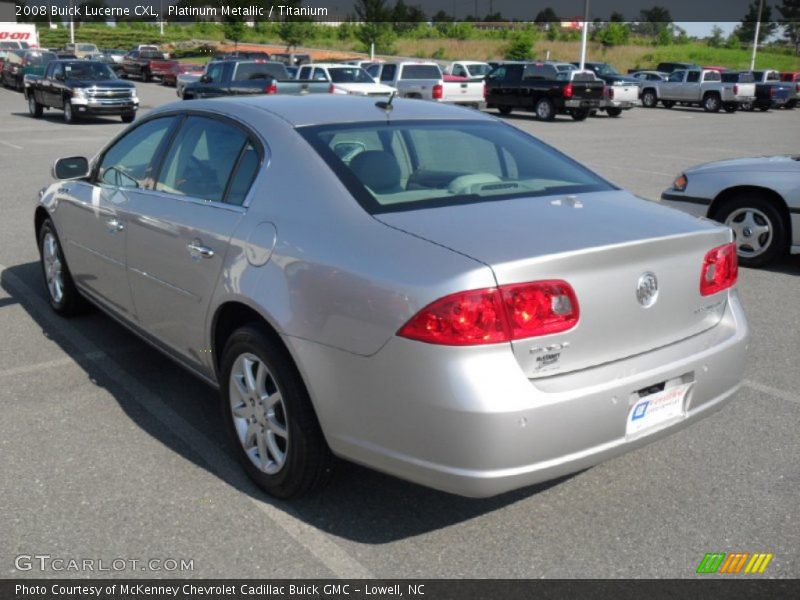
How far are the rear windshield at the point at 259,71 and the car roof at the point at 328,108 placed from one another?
62.3 ft

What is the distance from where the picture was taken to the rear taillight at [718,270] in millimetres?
3510

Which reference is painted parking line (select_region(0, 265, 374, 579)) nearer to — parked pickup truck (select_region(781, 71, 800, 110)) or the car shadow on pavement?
the car shadow on pavement

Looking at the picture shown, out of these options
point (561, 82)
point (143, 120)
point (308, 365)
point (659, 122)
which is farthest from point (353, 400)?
point (659, 122)

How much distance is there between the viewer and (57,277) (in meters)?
6.04

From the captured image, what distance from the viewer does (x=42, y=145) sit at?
18.1 meters

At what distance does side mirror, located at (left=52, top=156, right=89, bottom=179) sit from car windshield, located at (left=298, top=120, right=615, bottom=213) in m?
2.28

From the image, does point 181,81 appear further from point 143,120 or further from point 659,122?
point 143,120

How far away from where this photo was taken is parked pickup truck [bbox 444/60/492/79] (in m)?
33.9

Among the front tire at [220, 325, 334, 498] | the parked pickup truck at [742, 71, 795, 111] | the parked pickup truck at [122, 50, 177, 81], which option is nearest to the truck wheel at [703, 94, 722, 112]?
the parked pickup truck at [742, 71, 795, 111]

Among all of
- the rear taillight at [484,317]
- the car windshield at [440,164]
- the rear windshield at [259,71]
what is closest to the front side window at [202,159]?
the car windshield at [440,164]

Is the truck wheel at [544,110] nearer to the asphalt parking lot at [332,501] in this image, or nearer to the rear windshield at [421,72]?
the rear windshield at [421,72]
